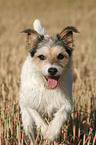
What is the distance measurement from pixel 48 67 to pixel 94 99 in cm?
176

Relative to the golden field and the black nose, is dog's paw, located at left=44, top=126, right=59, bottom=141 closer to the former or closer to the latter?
the golden field

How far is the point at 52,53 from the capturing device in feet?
10.7

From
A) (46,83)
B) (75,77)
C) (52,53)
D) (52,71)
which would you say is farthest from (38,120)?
(75,77)

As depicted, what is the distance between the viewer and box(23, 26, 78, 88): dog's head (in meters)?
3.21

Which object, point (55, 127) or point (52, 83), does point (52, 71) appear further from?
point (55, 127)

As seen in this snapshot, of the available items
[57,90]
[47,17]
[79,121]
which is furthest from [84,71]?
[47,17]

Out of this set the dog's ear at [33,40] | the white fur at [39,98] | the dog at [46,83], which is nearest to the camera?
the dog at [46,83]

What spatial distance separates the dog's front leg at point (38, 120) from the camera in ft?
10.8

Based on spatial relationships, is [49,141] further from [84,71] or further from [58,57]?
[84,71]

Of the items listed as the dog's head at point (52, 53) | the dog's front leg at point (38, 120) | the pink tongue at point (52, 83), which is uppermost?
the dog's head at point (52, 53)

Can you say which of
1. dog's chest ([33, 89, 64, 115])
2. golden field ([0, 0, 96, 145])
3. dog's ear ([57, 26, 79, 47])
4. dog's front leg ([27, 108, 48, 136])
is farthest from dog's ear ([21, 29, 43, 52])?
golden field ([0, 0, 96, 145])

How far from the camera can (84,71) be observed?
6777 millimetres

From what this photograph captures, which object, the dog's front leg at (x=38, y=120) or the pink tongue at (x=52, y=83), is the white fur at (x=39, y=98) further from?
the pink tongue at (x=52, y=83)

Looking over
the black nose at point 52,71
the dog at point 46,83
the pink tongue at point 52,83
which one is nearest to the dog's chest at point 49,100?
the dog at point 46,83
